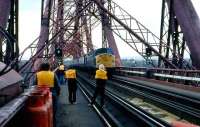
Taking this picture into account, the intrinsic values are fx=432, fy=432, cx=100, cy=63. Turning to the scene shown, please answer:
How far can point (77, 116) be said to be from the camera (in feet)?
53.0

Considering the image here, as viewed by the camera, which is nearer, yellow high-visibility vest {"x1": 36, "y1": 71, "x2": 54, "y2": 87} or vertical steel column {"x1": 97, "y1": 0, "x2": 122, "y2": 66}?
yellow high-visibility vest {"x1": 36, "y1": 71, "x2": 54, "y2": 87}

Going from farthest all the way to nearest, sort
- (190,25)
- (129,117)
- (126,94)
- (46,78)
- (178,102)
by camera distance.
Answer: (126,94) → (190,25) → (178,102) → (129,117) → (46,78)

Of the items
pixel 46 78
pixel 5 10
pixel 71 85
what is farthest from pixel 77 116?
pixel 46 78

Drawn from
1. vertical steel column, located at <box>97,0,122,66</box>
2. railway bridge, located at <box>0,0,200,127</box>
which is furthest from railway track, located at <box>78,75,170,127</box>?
vertical steel column, located at <box>97,0,122,66</box>

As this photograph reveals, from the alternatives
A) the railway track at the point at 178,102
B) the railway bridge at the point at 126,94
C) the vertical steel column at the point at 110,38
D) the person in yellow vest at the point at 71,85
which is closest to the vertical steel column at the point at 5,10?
the railway bridge at the point at 126,94

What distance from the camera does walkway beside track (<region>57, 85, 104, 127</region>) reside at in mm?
14164

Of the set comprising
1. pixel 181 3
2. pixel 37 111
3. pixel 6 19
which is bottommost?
pixel 37 111

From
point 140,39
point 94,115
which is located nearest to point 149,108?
point 94,115

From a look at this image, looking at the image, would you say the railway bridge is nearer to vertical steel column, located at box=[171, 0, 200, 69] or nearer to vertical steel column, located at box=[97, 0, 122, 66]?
vertical steel column, located at box=[171, 0, 200, 69]

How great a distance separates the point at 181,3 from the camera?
1939 centimetres

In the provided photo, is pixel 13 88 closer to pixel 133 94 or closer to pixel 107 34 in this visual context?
pixel 133 94

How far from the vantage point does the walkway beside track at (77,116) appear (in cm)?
1416

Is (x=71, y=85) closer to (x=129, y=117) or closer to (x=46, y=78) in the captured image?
(x=129, y=117)

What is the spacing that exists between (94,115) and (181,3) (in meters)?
6.78
